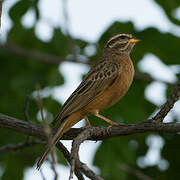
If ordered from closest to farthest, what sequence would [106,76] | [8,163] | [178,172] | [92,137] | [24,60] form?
1. [92,137]
2. [178,172]
3. [106,76]
4. [8,163]
5. [24,60]

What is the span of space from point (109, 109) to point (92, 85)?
0.55 meters

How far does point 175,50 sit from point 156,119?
8.47 ft

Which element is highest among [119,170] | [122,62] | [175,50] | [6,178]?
[175,50]

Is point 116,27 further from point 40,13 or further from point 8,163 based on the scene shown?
point 8,163

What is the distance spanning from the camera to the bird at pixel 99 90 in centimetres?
705

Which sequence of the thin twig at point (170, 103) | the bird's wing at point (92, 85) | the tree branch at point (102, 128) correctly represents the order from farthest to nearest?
the bird's wing at point (92, 85) → the tree branch at point (102, 128) → the thin twig at point (170, 103)

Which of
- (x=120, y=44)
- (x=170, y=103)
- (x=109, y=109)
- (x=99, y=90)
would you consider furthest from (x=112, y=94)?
(x=170, y=103)

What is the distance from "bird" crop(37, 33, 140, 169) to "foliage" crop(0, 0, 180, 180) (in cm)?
28

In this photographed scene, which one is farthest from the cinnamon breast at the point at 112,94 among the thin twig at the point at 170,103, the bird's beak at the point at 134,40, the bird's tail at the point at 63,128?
the thin twig at the point at 170,103

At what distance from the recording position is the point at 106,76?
793 cm

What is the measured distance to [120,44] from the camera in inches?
367

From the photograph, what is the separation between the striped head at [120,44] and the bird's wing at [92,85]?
0.77m

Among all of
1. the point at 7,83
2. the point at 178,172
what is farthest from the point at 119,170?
the point at 7,83

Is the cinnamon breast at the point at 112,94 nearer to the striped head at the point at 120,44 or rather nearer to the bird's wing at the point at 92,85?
the bird's wing at the point at 92,85
